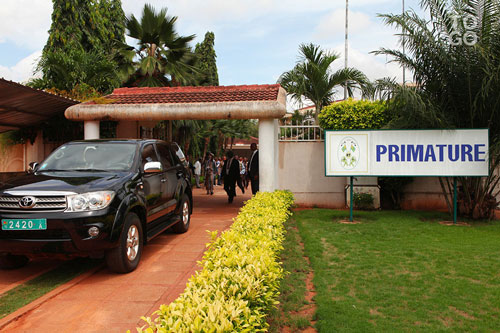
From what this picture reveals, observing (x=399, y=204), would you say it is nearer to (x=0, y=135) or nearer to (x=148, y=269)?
(x=148, y=269)

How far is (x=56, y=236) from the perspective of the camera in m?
4.77

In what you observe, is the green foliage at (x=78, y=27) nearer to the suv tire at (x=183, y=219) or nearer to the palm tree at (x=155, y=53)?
the palm tree at (x=155, y=53)

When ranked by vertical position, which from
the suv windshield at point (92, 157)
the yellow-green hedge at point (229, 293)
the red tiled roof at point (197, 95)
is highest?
the red tiled roof at point (197, 95)

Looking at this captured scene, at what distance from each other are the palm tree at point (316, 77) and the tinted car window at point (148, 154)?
351 inches

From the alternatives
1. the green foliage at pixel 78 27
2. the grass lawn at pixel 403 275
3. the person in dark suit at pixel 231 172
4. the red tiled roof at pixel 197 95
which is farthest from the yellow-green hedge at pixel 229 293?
the green foliage at pixel 78 27

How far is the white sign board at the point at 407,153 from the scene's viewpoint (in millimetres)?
9547

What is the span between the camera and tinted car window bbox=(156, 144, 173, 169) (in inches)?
289

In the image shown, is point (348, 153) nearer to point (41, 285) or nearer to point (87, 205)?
point (87, 205)

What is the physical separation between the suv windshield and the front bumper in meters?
1.31

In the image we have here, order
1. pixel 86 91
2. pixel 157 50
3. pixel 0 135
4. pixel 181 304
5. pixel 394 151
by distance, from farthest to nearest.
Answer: pixel 157 50 → pixel 86 91 → pixel 0 135 → pixel 394 151 → pixel 181 304

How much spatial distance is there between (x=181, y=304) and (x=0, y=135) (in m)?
11.5

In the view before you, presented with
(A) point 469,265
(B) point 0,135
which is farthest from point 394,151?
(B) point 0,135

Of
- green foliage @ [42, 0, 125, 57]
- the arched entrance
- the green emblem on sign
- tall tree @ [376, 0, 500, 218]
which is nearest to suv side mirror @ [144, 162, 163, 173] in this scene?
the arched entrance

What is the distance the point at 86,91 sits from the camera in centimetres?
1252
